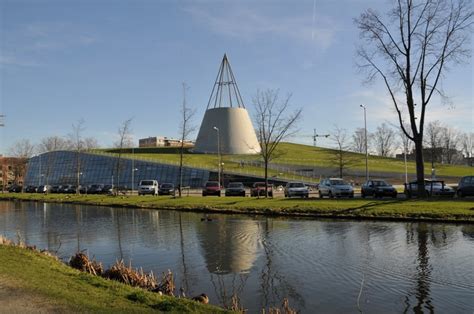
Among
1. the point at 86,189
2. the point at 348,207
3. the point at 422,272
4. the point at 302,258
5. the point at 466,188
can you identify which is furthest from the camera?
the point at 86,189

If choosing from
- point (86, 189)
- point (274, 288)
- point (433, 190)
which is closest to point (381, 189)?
point (433, 190)

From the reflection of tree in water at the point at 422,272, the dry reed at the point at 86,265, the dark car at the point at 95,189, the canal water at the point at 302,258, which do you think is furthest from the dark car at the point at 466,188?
the dark car at the point at 95,189

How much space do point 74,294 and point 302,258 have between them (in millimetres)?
7895

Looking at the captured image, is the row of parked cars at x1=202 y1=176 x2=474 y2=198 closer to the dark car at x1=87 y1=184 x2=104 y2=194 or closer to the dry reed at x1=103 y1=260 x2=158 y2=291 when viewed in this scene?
the dry reed at x1=103 y1=260 x2=158 y2=291

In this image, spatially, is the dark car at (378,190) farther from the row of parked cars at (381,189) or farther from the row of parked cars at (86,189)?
the row of parked cars at (86,189)

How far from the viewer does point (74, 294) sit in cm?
862

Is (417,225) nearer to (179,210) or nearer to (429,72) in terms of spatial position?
(429,72)

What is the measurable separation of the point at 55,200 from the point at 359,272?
48.0 metres

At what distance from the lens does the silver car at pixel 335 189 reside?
37938 millimetres

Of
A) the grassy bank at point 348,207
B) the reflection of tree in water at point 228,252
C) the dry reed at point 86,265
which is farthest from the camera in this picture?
the grassy bank at point 348,207

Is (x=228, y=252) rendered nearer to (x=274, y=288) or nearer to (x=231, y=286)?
(x=231, y=286)

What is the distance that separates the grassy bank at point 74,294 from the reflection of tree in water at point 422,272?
164 inches

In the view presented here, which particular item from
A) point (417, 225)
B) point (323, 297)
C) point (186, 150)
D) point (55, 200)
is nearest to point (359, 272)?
point (323, 297)

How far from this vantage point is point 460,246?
641 inches
